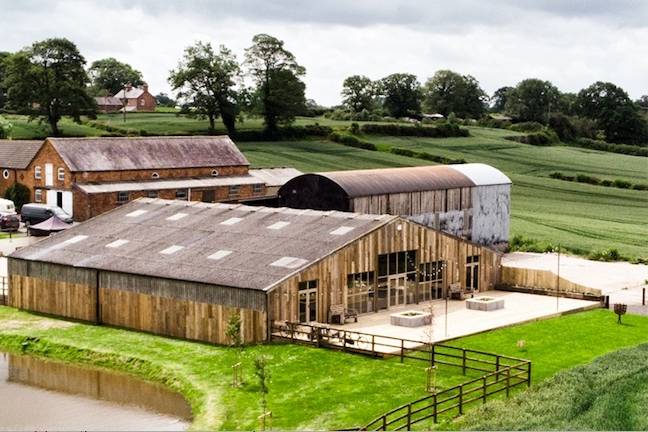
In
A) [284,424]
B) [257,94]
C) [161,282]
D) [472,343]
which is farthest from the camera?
[257,94]

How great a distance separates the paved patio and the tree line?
70.3 m

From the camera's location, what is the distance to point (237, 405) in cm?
3238

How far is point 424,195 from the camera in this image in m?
62.0

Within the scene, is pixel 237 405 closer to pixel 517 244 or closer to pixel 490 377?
pixel 490 377

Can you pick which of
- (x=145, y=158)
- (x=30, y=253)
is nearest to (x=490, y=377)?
(x=30, y=253)

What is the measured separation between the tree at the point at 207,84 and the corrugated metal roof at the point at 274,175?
32.7m

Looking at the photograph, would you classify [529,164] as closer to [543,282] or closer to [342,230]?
[543,282]

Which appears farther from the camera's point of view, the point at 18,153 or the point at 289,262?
the point at 18,153

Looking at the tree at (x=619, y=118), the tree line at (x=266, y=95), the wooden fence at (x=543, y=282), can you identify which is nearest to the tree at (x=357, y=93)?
the tree line at (x=266, y=95)

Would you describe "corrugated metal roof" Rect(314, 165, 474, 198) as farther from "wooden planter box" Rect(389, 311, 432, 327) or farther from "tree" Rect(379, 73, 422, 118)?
"tree" Rect(379, 73, 422, 118)

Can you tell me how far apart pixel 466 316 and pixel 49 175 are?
4122 cm

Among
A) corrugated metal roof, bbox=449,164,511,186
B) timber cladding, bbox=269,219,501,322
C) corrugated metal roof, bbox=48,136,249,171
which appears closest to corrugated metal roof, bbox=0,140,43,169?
corrugated metal roof, bbox=48,136,249,171

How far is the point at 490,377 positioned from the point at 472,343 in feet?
18.1

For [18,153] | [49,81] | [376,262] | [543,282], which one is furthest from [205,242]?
[49,81]
